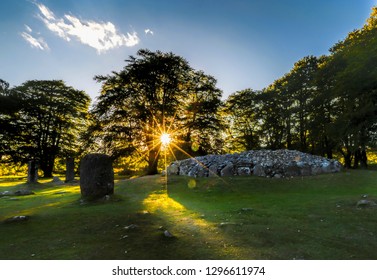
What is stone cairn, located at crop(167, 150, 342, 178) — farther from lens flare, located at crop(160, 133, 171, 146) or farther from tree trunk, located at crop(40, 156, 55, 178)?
tree trunk, located at crop(40, 156, 55, 178)

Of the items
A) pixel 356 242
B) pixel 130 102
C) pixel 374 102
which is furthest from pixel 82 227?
pixel 374 102

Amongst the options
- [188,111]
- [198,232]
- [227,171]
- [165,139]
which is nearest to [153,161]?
[165,139]

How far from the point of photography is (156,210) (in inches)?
412

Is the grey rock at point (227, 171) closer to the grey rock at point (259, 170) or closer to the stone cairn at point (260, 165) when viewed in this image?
the stone cairn at point (260, 165)

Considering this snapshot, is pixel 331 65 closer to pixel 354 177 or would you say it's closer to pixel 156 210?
pixel 354 177

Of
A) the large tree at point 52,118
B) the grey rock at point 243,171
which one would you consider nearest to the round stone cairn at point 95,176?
the grey rock at point 243,171

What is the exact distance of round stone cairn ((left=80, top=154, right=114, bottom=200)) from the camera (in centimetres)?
1318

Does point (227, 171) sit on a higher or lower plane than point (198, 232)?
higher

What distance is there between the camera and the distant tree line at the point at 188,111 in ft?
80.8

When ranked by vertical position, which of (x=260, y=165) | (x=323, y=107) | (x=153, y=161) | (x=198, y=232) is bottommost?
(x=198, y=232)

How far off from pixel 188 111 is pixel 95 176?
21.7 metres

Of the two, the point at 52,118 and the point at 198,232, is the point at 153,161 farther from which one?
the point at 198,232

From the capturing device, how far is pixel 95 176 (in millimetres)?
13250

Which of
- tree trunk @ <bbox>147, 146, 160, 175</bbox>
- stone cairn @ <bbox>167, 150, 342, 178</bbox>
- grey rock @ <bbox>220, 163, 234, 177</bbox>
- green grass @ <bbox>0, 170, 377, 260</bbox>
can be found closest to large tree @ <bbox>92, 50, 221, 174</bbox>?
tree trunk @ <bbox>147, 146, 160, 175</bbox>
